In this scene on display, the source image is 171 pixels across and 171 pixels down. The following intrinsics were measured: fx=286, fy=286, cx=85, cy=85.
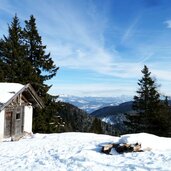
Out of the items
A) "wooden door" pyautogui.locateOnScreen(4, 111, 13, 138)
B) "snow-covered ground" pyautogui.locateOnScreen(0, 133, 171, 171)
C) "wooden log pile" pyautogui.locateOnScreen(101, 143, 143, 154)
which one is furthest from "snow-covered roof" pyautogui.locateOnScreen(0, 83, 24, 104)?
"wooden log pile" pyautogui.locateOnScreen(101, 143, 143, 154)

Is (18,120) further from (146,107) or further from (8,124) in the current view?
(146,107)

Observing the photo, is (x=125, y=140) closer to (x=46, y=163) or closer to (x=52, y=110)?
(x=46, y=163)

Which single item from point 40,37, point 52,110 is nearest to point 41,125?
point 52,110

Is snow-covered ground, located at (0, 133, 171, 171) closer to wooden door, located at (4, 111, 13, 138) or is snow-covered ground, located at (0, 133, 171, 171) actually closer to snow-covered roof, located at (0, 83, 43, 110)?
snow-covered roof, located at (0, 83, 43, 110)

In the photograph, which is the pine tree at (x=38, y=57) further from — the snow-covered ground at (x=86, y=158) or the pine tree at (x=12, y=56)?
the snow-covered ground at (x=86, y=158)

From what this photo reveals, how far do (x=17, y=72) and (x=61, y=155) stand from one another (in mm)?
23959

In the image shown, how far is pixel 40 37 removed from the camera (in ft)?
126

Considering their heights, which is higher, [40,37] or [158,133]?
[40,37]

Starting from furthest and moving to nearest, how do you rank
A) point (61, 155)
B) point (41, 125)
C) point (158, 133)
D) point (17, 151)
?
point (158, 133)
point (41, 125)
point (17, 151)
point (61, 155)

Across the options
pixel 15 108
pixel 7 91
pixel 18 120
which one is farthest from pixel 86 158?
pixel 18 120

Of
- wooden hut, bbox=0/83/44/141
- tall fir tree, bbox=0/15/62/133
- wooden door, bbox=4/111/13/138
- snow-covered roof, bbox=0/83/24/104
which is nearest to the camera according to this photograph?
snow-covered roof, bbox=0/83/24/104

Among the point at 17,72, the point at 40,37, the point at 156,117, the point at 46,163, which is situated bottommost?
the point at 46,163

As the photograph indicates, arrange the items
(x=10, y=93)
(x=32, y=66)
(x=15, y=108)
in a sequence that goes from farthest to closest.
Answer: (x=32, y=66), (x=15, y=108), (x=10, y=93)

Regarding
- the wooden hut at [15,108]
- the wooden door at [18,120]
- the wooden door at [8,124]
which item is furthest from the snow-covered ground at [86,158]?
the wooden door at [18,120]
